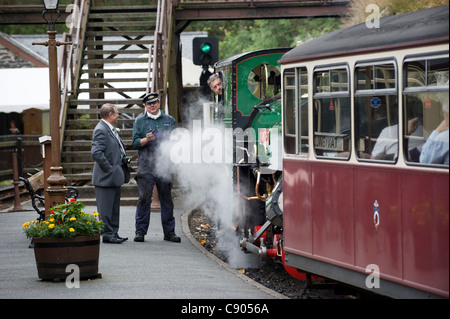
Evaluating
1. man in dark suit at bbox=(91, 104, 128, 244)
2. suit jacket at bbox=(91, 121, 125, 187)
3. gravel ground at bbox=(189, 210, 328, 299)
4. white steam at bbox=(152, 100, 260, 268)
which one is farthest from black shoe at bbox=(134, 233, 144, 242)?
gravel ground at bbox=(189, 210, 328, 299)

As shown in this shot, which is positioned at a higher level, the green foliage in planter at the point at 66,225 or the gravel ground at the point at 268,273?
the green foliage in planter at the point at 66,225

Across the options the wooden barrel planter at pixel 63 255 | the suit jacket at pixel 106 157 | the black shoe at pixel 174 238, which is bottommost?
the black shoe at pixel 174 238

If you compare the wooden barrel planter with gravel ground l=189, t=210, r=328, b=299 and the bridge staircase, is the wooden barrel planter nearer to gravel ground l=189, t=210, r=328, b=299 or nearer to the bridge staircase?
gravel ground l=189, t=210, r=328, b=299

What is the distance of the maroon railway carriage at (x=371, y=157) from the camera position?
6809mm

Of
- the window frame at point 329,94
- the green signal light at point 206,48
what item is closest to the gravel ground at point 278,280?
the window frame at point 329,94

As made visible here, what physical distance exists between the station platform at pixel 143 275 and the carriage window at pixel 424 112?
231 cm

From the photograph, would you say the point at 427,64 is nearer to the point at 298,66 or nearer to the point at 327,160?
the point at 327,160

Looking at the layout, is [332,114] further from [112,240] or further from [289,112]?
[112,240]

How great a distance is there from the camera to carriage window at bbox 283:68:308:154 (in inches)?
355

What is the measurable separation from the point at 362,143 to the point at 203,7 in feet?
44.1

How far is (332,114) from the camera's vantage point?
843 centimetres

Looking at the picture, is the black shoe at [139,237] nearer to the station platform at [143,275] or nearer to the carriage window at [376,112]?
the station platform at [143,275]

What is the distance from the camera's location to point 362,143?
7.90 meters

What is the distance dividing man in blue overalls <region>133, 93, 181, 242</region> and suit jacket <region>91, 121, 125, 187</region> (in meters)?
0.38
